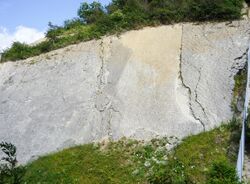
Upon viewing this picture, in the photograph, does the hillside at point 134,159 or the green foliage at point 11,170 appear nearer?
the green foliage at point 11,170

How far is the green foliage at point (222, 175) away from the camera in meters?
6.38

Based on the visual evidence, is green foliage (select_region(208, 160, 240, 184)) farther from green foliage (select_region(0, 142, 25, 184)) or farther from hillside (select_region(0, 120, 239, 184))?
hillside (select_region(0, 120, 239, 184))

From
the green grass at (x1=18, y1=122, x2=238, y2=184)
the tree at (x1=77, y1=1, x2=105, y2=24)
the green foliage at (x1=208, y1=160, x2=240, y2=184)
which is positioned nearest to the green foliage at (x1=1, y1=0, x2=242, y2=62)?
the tree at (x1=77, y1=1, x2=105, y2=24)

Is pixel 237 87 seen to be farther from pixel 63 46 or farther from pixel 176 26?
pixel 63 46

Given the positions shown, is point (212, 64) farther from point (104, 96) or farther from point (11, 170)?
point (11, 170)

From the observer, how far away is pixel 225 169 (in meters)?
6.55

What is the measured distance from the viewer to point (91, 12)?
60.1ft

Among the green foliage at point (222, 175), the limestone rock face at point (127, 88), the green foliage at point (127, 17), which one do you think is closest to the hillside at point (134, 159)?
the limestone rock face at point (127, 88)

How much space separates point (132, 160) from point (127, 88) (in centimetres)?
295

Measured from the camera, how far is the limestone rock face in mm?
13055

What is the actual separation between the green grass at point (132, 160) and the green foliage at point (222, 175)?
3816 millimetres

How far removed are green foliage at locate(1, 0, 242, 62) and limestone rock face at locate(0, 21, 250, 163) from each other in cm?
36

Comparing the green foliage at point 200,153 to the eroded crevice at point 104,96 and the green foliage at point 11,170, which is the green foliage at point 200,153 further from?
the green foliage at point 11,170

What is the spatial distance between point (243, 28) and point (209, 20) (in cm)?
124
